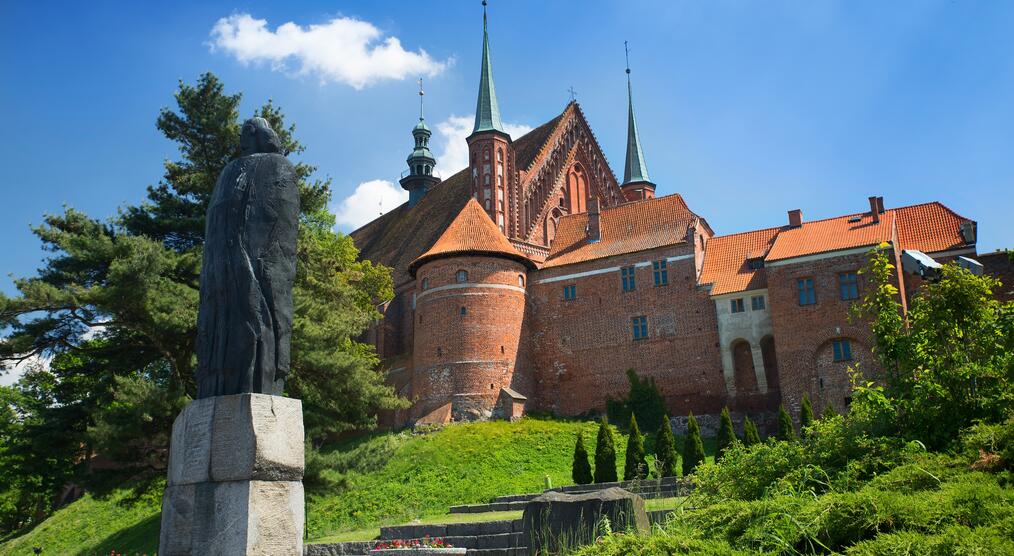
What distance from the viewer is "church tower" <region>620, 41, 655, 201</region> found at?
5512cm

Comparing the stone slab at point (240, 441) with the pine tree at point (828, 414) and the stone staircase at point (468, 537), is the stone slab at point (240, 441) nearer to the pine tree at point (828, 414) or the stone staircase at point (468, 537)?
the stone staircase at point (468, 537)

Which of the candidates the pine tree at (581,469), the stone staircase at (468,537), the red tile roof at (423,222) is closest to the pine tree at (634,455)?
the pine tree at (581,469)

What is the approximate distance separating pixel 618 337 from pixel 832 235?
9.98m

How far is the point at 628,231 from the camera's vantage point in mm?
39562

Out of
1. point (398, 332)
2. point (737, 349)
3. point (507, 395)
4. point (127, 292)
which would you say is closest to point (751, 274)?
point (737, 349)

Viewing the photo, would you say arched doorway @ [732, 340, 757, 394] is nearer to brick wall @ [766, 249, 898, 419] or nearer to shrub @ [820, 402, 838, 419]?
brick wall @ [766, 249, 898, 419]

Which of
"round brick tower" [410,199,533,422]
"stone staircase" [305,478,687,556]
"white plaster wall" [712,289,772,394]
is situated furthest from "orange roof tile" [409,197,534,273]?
"stone staircase" [305,478,687,556]

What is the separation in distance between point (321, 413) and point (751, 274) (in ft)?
69.8

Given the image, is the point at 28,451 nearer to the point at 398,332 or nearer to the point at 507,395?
the point at 507,395

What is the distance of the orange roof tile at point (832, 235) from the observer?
3212 cm

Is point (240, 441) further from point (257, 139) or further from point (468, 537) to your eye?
point (468, 537)

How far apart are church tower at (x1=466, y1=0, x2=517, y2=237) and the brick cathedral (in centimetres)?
7

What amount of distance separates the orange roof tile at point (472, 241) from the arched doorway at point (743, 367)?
403 inches

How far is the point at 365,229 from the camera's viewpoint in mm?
62344
